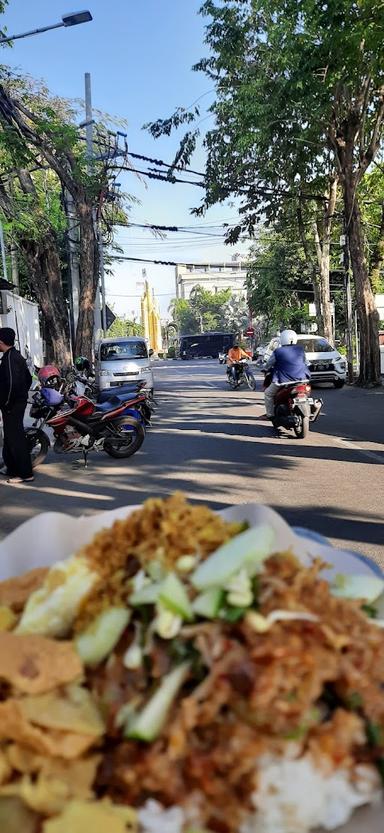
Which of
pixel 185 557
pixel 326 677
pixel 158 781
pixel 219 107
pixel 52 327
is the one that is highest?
pixel 219 107

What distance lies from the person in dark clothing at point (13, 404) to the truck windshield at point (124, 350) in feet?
38.3

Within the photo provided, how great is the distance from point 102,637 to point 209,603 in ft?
0.60

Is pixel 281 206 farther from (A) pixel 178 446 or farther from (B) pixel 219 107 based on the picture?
(A) pixel 178 446

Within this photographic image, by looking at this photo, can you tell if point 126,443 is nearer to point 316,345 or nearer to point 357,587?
point 357,587

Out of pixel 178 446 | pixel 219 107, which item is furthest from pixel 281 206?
pixel 178 446

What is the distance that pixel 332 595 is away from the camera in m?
1.20

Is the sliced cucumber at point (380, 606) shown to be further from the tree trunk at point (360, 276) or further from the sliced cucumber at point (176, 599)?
the tree trunk at point (360, 276)

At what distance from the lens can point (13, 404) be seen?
7922mm

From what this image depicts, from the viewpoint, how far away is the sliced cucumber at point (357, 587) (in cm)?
126

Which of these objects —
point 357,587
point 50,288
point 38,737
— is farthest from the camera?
point 50,288

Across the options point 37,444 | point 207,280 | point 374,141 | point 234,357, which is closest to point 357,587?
point 37,444

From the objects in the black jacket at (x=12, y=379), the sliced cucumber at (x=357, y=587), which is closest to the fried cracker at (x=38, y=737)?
the sliced cucumber at (x=357, y=587)

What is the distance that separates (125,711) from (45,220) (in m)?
16.0

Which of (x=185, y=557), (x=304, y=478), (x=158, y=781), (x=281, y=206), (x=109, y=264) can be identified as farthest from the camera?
(x=109, y=264)
